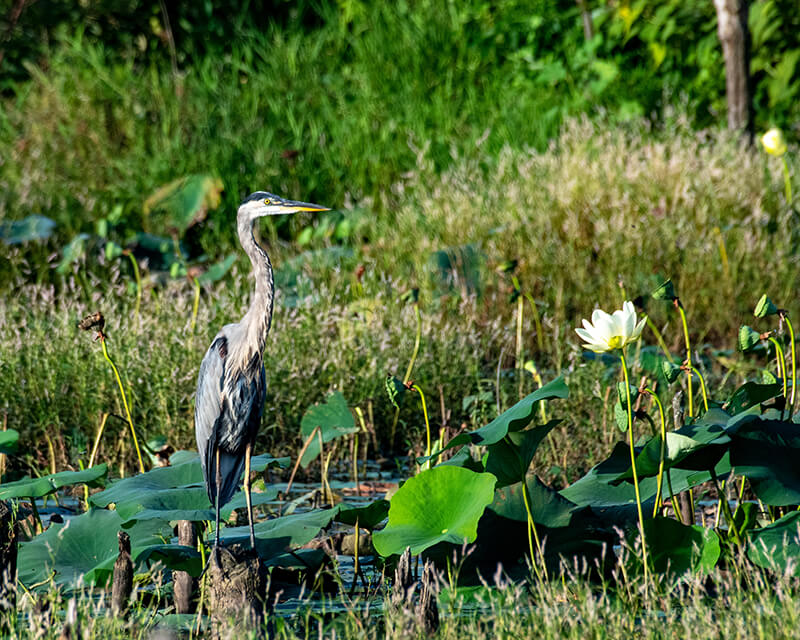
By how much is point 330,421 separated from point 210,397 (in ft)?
2.91

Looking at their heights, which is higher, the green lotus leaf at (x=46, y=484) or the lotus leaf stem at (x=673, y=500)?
the green lotus leaf at (x=46, y=484)

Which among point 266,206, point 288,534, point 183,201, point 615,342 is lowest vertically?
point 288,534

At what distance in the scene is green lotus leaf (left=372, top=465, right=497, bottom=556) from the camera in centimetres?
278

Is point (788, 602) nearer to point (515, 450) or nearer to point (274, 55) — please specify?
point (515, 450)

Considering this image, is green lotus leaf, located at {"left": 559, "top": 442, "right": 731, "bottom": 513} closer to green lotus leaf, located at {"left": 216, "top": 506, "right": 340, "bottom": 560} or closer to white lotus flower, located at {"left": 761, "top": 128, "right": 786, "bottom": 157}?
green lotus leaf, located at {"left": 216, "top": 506, "right": 340, "bottom": 560}

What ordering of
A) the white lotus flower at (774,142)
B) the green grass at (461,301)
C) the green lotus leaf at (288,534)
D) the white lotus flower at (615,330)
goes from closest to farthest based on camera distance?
the white lotus flower at (615,330) → the green lotus leaf at (288,534) → the green grass at (461,301) → the white lotus flower at (774,142)

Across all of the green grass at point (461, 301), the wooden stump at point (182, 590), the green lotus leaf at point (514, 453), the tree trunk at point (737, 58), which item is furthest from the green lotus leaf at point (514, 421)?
the tree trunk at point (737, 58)

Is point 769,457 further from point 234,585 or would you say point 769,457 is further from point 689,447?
point 234,585

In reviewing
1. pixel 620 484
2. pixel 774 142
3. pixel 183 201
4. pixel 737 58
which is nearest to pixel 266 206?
pixel 620 484

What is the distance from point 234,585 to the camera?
254 cm

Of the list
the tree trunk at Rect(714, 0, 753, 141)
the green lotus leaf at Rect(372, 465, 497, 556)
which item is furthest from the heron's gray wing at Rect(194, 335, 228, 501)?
the tree trunk at Rect(714, 0, 753, 141)

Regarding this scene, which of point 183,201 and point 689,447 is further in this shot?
point 183,201

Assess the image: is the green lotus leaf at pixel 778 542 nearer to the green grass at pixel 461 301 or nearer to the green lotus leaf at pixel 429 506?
the green lotus leaf at pixel 429 506

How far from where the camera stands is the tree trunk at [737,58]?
7.04 metres
